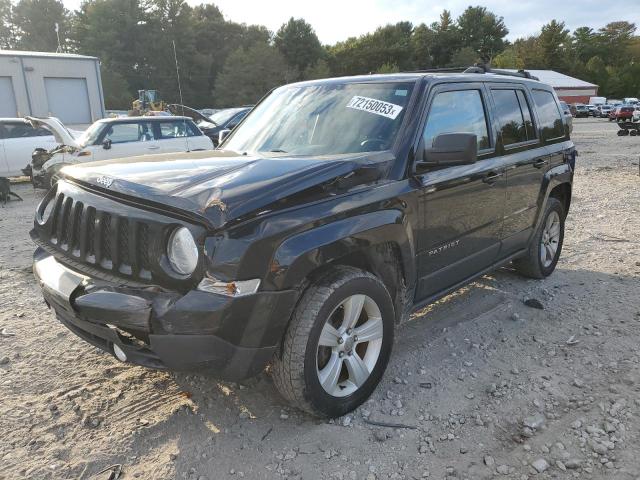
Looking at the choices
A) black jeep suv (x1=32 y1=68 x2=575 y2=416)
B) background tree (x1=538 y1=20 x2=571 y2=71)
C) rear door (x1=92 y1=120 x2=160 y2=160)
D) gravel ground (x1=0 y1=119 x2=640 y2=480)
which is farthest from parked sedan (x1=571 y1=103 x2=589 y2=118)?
black jeep suv (x1=32 y1=68 x2=575 y2=416)

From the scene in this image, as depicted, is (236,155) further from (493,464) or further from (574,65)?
(574,65)

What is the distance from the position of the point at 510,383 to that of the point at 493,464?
2.75 ft

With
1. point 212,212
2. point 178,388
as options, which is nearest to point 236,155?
point 212,212

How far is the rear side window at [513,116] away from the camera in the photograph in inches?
162

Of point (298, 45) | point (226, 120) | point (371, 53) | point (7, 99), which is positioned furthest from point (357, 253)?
point (371, 53)

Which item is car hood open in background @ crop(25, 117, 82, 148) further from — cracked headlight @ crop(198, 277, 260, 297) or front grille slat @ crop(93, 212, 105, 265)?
cracked headlight @ crop(198, 277, 260, 297)

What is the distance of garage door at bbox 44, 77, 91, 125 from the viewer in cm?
2075

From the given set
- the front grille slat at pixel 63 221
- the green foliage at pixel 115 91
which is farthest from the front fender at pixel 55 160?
the green foliage at pixel 115 91

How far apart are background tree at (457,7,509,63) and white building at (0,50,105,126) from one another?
78.4 m

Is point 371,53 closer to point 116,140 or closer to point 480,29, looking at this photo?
point 480,29

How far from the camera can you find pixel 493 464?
101 inches

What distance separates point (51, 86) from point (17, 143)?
10.1 meters

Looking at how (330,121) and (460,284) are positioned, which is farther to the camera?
(460,284)

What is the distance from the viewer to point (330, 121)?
140 inches
